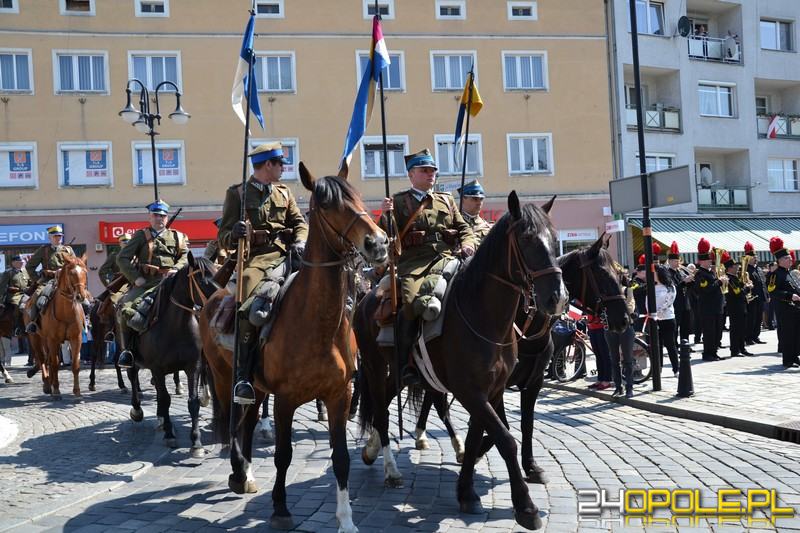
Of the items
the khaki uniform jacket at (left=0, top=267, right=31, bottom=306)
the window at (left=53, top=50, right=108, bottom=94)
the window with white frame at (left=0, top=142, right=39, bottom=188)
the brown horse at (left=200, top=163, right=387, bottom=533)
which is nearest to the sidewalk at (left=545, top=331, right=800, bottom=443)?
the brown horse at (left=200, top=163, right=387, bottom=533)

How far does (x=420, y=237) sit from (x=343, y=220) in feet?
5.98

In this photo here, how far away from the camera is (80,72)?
28359 millimetres

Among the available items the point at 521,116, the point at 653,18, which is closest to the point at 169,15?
the point at 521,116

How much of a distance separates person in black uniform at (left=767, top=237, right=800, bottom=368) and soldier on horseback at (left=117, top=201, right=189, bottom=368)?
11.2 metres

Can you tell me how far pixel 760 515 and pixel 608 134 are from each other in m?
28.9

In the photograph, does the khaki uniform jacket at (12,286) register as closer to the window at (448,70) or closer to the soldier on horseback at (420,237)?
the soldier on horseback at (420,237)

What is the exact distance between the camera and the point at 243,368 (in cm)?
582

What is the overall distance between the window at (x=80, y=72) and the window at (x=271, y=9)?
6668 millimetres

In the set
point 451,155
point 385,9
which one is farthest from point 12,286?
point 385,9

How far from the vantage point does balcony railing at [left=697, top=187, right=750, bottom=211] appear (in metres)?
34.3

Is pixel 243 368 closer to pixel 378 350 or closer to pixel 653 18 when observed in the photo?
pixel 378 350

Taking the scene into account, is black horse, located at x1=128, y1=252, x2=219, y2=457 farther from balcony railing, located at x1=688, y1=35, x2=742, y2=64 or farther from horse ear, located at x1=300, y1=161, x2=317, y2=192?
balcony railing, located at x1=688, y1=35, x2=742, y2=64

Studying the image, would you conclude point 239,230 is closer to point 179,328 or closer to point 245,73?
point 245,73

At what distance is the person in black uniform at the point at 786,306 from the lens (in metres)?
13.4
